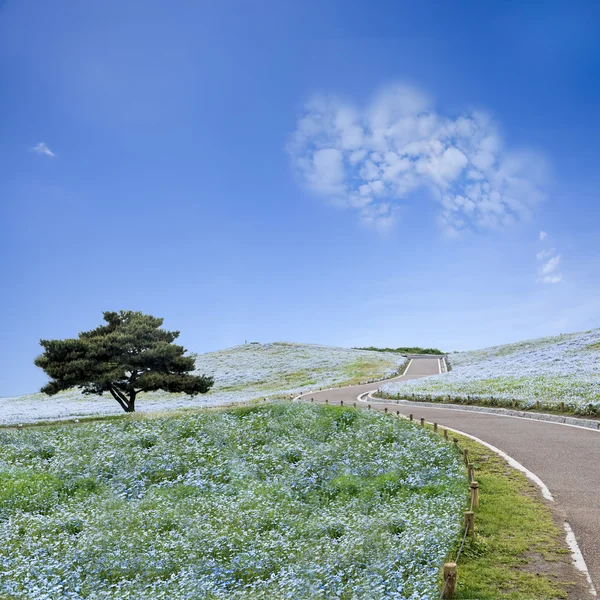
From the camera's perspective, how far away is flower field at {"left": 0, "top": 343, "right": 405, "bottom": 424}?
53438 millimetres

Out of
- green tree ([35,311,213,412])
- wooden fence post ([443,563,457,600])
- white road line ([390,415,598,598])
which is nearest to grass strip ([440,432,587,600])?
white road line ([390,415,598,598])

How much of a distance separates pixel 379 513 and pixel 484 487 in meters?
3.46

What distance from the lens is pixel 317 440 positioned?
1980 centimetres

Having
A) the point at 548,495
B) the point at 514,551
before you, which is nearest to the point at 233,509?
the point at 514,551

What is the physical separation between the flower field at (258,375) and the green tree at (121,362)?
32.4ft

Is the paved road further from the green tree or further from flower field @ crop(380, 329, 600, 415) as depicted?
the green tree

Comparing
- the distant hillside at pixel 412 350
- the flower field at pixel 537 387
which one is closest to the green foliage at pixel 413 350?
the distant hillside at pixel 412 350

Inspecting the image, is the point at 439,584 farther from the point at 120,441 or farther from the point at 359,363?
the point at 359,363

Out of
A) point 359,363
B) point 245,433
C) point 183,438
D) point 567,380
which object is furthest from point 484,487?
point 359,363

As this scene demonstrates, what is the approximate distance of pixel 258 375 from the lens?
230ft

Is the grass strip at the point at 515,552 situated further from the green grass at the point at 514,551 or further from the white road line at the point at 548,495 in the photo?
the white road line at the point at 548,495

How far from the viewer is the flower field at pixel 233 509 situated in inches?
390

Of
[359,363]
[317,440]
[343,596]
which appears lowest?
[343,596]

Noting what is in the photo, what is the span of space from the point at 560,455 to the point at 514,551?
806cm
